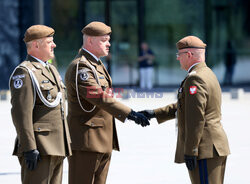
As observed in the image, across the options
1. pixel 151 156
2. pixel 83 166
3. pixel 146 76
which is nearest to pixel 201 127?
pixel 83 166

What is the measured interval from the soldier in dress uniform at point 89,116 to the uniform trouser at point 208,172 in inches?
28.4

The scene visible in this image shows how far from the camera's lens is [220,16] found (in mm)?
23453

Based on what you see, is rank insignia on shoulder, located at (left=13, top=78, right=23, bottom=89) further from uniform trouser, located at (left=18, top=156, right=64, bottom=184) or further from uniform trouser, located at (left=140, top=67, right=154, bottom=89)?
uniform trouser, located at (left=140, top=67, right=154, bottom=89)

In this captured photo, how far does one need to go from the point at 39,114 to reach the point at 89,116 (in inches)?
26.5

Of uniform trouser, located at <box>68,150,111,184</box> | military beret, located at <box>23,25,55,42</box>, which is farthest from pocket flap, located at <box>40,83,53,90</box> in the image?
uniform trouser, located at <box>68,150,111,184</box>

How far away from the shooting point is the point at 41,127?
4.72m

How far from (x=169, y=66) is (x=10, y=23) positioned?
21.1ft

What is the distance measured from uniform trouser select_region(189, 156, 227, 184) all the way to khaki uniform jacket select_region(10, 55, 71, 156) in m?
1.08

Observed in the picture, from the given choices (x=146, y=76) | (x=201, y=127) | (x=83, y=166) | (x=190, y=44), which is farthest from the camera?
(x=146, y=76)

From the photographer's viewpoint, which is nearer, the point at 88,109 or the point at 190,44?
the point at 190,44

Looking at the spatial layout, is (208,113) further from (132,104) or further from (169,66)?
(169,66)

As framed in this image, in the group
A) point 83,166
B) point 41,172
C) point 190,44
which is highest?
point 190,44

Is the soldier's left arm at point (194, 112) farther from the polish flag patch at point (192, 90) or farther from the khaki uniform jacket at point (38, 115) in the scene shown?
the khaki uniform jacket at point (38, 115)

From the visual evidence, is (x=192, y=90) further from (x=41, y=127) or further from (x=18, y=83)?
(x=18, y=83)
